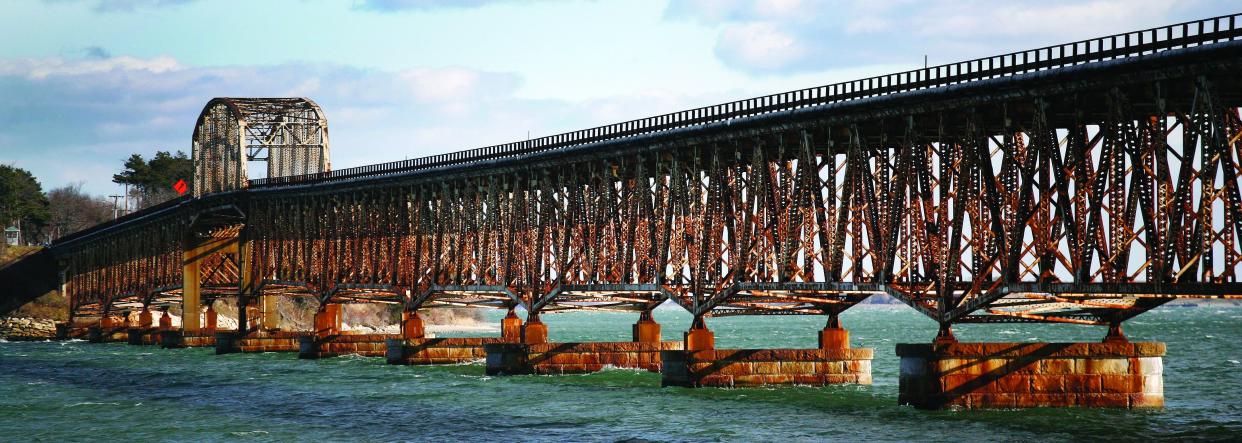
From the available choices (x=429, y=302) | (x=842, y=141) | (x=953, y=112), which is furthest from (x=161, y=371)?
(x=953, y=112)

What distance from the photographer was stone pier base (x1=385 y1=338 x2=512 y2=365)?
270ft

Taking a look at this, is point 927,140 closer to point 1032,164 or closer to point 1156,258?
point 1032,164

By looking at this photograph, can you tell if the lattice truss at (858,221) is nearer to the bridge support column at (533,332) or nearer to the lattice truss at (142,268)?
the bridge support column at (533,332)

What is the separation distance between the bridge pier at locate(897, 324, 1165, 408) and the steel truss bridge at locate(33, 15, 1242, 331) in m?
1.45

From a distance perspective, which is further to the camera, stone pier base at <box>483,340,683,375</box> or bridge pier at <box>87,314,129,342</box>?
bridge pier at <box>87,314,129,342</box>

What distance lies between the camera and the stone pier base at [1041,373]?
4422cm

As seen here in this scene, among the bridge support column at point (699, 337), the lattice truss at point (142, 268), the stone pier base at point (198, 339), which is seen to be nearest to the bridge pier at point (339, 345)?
the stone pier base at point (198, 339)

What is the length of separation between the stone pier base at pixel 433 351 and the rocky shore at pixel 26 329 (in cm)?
7103

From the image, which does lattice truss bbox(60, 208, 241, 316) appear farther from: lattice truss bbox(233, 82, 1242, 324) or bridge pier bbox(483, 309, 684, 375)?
bridge pier bbox(483, 309, 684, 375)

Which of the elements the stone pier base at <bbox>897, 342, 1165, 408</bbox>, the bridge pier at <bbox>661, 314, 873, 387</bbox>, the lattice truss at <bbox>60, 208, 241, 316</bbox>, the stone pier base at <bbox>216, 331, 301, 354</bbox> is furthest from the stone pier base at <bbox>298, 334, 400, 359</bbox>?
the stone pier base at <bbox>897, 342, 1165, 408</bbox>

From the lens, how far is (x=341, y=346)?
96.4 meters

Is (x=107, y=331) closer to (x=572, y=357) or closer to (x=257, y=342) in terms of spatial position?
(x=257, y=342)

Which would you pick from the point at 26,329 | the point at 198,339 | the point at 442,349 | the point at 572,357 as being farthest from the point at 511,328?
the point at 26,329

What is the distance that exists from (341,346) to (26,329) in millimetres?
62814
